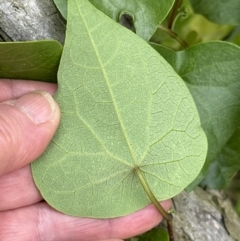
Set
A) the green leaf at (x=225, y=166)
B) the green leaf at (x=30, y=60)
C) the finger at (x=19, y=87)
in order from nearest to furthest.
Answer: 1. the green leaf at (x=30, y=60)
2. the finger at (x=19, y=87)
3. the green leaf at (x=225, y=166)

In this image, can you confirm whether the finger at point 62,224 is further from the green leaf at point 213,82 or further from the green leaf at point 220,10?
the green leaf at point 220,10

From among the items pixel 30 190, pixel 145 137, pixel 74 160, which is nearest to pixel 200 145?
pixel 145 137

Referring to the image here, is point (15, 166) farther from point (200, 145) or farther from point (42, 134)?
point (200, 145)

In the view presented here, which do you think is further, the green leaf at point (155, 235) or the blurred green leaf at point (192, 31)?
the blurred green leaf at point (192, 31)

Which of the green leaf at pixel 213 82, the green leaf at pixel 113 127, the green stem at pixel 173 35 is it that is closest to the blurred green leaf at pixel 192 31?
the green stem at pixel 173 35

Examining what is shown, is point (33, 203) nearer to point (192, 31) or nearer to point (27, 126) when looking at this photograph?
point (27, 126)

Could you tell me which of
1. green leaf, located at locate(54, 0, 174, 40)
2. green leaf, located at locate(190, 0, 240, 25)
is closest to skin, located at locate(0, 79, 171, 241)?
green leaf, located at locate(54, 0, 174, 40)
